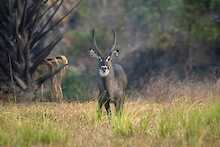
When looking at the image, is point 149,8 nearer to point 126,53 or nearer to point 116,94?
point 126,53

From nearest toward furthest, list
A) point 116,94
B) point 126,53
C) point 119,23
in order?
1. point 116,94
2. point 126,53
3. point 119,23

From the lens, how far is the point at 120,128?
10.6 meters

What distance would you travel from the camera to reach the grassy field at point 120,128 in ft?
32.5

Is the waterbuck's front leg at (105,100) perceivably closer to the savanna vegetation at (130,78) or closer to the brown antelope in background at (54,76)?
the savanna vegetation at (130,78)

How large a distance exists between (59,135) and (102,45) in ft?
68.8

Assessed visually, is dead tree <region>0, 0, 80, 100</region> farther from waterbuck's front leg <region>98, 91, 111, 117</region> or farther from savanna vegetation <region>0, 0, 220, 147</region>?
waterbuck's front leg <region>98, 91, 111, 117</region>

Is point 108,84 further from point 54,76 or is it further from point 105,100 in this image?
point 54,76

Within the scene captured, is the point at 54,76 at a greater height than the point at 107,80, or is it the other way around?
the point at 54,76

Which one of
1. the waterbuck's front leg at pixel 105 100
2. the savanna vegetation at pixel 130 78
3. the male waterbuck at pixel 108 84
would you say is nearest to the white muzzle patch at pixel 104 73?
the male waterbuck at pixel 108 84

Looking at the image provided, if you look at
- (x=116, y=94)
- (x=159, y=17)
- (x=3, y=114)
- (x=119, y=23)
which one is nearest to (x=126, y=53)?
(x=159, y=17)

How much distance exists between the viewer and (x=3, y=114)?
37.0 ft

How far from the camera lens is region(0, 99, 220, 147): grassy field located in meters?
9.91

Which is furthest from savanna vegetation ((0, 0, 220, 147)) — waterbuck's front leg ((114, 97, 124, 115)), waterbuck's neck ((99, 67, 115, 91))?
waterbuck's neck ((99, 67, 115, 91))

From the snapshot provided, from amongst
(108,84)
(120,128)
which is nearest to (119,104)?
(108,84)
